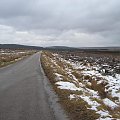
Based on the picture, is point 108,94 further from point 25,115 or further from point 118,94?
point 25,115

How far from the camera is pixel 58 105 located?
10875 mm

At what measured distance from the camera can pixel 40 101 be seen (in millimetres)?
11648

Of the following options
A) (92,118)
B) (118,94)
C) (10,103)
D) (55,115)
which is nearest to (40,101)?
(10,103)

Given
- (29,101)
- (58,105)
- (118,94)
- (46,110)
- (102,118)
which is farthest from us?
(118,94)

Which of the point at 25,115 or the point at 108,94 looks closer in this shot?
the point at 25,115

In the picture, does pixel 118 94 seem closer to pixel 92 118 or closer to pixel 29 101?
pixel 29 101

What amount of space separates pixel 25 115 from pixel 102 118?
230 centimetres

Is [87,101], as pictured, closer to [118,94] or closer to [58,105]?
[58,105]

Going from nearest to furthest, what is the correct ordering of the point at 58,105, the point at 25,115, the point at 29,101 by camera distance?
the point at 25,115 < the point at 58,105 < the point at 29,101

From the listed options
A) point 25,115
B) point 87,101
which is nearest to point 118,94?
point 87,101

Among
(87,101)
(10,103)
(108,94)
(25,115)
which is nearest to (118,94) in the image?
(108,94)

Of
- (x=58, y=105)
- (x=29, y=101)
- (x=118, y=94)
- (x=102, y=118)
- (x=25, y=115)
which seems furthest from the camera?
(x=118, y=94)

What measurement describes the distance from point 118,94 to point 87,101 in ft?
16.8

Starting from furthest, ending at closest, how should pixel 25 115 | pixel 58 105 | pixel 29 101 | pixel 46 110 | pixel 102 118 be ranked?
pixel 29 101, pixel 58 105, pixel 46 110, pixel 25 115, pixel 102 118
